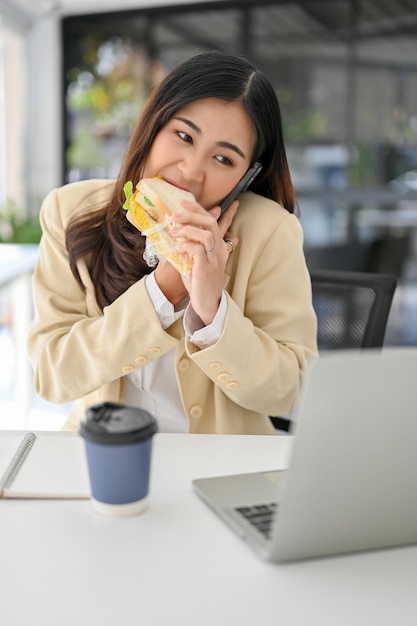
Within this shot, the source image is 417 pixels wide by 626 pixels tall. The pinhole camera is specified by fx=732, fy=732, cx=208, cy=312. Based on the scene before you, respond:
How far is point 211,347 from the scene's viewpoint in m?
1.28

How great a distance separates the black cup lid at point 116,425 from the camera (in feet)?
2.70

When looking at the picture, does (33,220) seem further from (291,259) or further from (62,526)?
(62,526)

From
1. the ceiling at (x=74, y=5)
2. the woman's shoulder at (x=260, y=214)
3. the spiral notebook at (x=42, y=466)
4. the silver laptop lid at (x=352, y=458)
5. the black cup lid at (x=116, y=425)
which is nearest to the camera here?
the silver laptop lid at (x=352, y=458)

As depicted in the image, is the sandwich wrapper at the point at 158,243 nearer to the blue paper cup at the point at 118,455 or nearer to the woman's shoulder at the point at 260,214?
the woman's shoulder at the point at 260,214

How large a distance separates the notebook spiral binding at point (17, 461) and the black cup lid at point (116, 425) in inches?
8.1

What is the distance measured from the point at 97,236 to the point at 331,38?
3.86 metres

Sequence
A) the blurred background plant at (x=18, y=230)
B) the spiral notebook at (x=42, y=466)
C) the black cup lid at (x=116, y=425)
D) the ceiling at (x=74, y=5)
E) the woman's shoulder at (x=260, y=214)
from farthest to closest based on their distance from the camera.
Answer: the ceiling at (x=74, y=5) → the blurred background plant at (x=18, y=230) → the woman's shoulder at (x=260, y=214) → the spiral notebook at (x=42, y=466) → the black cup lid at (x=116, y=425)

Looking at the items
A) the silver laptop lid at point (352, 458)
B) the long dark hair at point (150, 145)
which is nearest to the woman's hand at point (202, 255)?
the long dark hair at point (150, 145)

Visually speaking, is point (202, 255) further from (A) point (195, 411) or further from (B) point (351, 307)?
(B) point (351, 307)

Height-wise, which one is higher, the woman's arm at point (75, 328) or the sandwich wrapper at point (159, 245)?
the sandwich wrapper at point (159, 245)

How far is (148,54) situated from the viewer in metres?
5.30

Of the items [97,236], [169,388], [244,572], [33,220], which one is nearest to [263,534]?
[244,572]

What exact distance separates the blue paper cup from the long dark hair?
0.69m

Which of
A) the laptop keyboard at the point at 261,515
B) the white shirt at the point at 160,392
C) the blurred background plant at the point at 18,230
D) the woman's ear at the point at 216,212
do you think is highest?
the woman's ear at the point at 216,212
